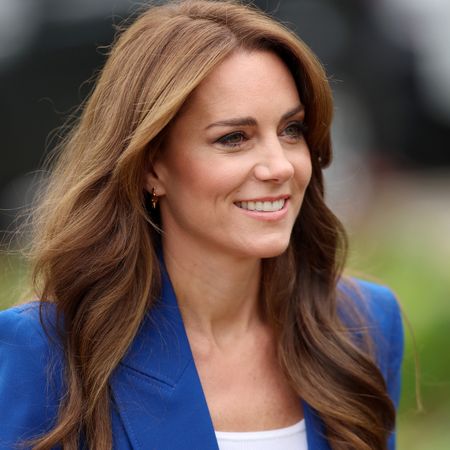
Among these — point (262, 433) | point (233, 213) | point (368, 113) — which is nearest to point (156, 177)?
point (233, 213)

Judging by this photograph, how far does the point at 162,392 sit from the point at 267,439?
16.3 inches

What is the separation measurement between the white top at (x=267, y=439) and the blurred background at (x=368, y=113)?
218 centimetres

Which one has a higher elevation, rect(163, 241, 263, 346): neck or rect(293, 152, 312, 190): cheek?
rect(293, 152, 312, 190): cheek

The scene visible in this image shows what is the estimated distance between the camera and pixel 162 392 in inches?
134

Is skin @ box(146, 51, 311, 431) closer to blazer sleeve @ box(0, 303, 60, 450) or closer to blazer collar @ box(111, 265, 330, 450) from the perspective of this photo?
blazer collar @ box(111, 265, 330, 450)

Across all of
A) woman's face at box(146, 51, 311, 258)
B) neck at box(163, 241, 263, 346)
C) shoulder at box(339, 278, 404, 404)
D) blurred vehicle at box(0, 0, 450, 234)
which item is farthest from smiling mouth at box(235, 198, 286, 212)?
blurred vehicle at box(0, 0, 450, 234)

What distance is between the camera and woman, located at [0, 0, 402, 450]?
3.32m

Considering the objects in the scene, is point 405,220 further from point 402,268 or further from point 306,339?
point 306,339

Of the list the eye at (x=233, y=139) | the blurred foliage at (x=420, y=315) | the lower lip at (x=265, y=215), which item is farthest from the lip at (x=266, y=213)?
the blurred foliage at (x=420, y=315)

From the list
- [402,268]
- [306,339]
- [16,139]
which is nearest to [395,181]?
[16,139]

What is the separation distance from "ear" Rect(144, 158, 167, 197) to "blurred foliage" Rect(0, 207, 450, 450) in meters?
1.47

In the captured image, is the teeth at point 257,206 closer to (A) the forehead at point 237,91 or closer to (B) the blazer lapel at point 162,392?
(A) the forehead at point 237,91

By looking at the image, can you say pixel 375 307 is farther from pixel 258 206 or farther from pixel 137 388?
pixel 137 388

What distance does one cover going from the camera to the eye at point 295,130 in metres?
3.59
